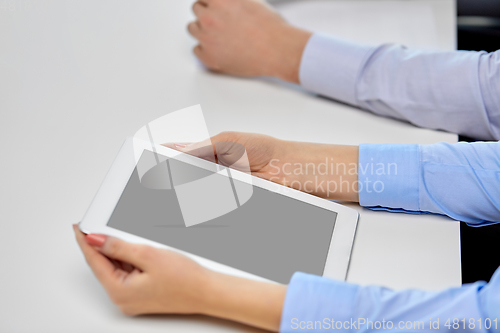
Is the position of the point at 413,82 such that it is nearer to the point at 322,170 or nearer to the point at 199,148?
the point at 322,170

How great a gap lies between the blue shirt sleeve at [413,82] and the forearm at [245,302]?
40 cm

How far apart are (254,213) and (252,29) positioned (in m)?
0.41

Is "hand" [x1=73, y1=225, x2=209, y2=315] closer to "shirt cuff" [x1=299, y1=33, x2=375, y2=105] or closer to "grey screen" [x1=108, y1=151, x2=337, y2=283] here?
"grey screen" [x1=108, y1=151, x2=337, y2=283]

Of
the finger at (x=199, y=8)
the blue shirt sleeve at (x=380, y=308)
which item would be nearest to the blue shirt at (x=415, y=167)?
the blue shirt sleeve at (x=380, y=308)

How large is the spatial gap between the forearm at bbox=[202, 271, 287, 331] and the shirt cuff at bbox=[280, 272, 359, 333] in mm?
11

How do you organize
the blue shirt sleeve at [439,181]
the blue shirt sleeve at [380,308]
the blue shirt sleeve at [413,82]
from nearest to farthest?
1. the blue shirt sleeve at [380,308]
2. the blue shirt sleeve at [439,181]
3. the blue shirt sleeve at [413,82]

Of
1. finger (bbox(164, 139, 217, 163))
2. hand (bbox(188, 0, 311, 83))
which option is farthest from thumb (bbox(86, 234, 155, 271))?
hand (bbox(188, 0, 311, 83))

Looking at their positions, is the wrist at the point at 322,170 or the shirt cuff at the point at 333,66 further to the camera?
the shirt cuff at the point at 333,66

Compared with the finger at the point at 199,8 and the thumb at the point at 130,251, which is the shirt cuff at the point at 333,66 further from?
the thumb at the point at 130,251

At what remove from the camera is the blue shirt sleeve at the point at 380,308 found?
52 centimetres

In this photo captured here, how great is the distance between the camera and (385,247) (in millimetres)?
620

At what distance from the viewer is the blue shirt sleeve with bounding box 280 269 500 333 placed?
0.52 m

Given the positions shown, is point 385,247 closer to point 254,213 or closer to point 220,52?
point 254,213

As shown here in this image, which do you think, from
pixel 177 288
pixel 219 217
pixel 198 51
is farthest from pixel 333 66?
pixel 177 288
